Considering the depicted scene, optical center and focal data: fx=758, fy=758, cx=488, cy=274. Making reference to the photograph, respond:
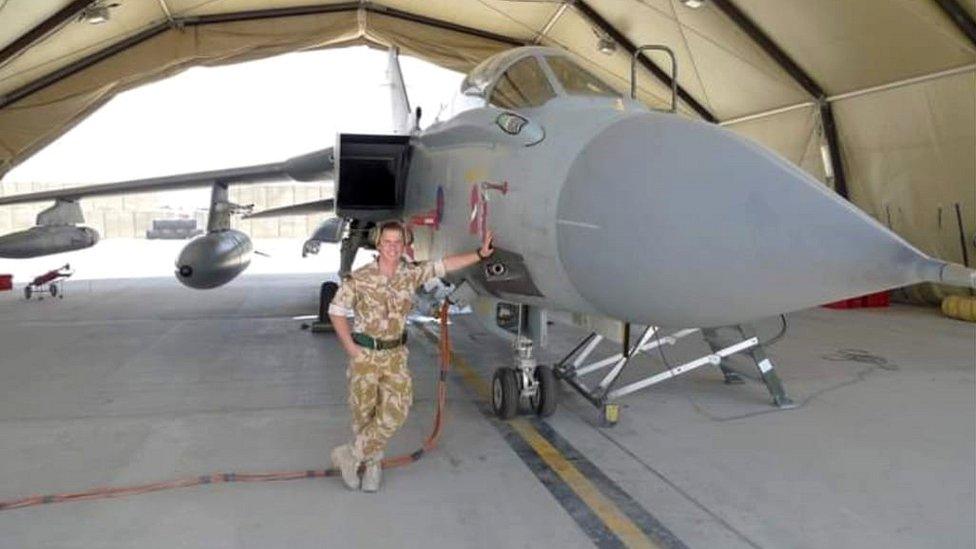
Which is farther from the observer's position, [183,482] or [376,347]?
[183,482]

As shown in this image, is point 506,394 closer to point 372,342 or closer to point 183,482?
point 372,342

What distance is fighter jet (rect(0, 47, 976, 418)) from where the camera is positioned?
293 centimetres

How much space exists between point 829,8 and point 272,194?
121 feet

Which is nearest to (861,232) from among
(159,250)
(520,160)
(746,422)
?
(520,160)

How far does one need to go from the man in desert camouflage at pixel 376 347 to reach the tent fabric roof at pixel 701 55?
9.12 meters

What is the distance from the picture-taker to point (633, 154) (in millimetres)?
3416

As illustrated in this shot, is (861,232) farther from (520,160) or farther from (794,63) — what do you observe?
(794,63)

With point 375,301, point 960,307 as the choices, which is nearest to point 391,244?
point 375,301

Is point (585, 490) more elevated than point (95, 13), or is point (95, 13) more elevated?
point (95, 13)

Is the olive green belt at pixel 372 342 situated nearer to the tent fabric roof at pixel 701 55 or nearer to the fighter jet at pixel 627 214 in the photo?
the fighter jet at pixel 627 214

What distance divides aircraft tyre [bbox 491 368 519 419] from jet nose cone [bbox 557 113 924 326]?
1711mm

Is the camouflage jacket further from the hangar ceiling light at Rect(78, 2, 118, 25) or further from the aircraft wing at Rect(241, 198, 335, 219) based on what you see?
the hangar ceiling light at Rect(78, 2, 118, 25)

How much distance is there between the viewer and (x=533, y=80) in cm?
472

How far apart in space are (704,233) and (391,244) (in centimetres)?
161
